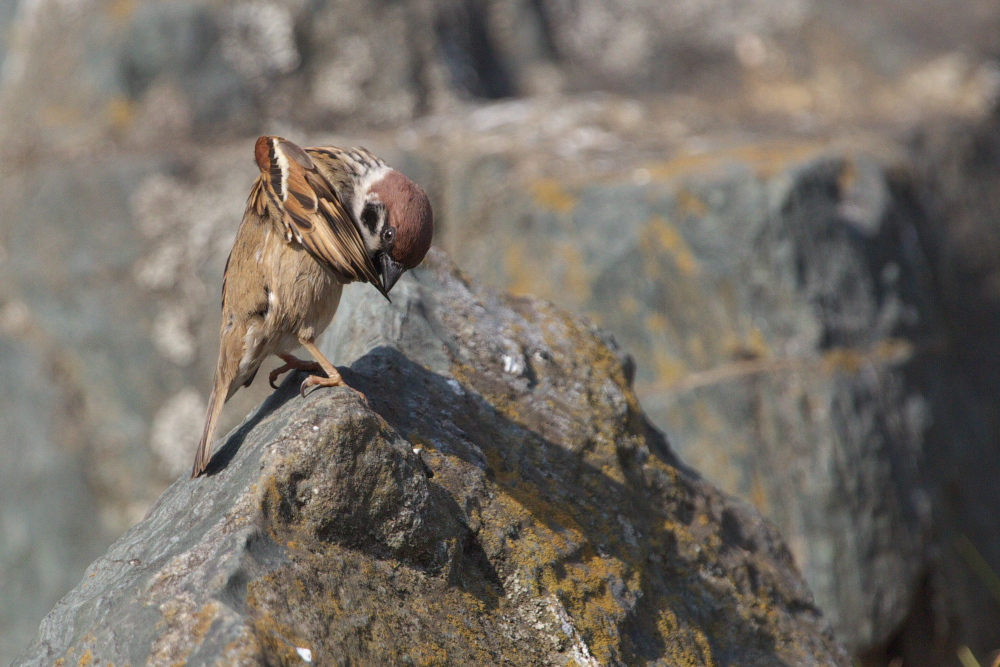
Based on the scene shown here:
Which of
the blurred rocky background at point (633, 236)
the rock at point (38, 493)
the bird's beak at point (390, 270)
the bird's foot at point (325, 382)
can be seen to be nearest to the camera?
the bird's foot at point (325, 382)

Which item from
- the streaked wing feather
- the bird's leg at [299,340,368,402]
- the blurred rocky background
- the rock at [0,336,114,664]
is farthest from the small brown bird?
the rock at [0,336,114,664]

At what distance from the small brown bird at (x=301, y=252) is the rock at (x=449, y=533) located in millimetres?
190

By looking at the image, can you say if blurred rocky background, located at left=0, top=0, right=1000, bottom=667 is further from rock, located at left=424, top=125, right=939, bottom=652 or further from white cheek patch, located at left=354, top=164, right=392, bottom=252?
white cheek patch, located at left=354, top=164, right=392, bottom=252

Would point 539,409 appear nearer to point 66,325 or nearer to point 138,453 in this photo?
point 138,453

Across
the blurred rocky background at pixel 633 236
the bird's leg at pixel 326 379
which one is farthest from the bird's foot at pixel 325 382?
the blurred rocky background at pixel 633 236

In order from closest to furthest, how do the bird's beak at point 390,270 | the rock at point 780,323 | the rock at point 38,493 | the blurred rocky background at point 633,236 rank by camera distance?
the bird's beak at point 390,270 → the rock at point 780,323 → the blurred rocky background at point 633,236 → the rock at point 38,493

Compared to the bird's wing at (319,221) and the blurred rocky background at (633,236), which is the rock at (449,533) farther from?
the blurred rocky background at (633,236)

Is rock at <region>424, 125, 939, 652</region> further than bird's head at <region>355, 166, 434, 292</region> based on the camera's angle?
Yes

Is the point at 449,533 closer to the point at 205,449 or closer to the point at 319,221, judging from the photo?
the point at 205,449

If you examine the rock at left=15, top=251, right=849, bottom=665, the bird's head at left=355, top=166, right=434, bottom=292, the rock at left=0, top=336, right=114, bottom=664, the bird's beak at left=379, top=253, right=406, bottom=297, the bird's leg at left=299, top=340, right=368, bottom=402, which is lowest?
the rock at left=0, top=336, right=114, bottom=664

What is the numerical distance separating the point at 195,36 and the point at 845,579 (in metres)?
5.66

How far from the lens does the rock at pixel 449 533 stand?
214cm

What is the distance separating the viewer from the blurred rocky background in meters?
5.50

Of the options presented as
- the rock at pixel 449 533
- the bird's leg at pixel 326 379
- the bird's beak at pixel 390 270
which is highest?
the bird's beak at pixel 390 270
